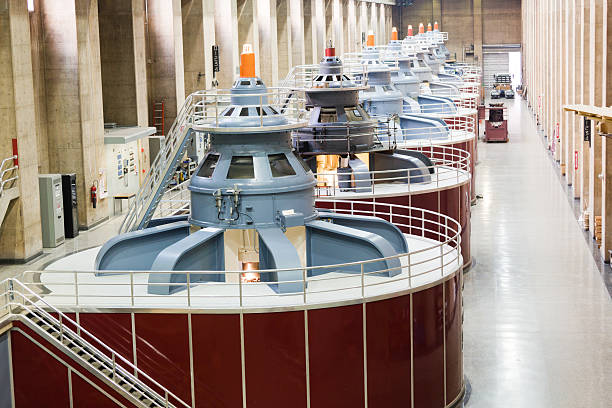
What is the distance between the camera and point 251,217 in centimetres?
1723

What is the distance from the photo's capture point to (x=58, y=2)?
92.8 feet

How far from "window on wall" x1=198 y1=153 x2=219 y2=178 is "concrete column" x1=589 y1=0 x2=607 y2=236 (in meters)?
14.5

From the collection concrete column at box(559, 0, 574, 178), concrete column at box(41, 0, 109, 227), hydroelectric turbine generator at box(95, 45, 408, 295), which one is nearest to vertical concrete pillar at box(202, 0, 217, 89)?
concrete column at box(41, 0, 109, 227)

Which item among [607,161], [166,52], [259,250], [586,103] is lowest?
[259,250]

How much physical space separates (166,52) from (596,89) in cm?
1527

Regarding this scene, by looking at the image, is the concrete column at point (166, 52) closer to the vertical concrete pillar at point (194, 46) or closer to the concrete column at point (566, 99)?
the vertical concrete pillar at point (194, 46)

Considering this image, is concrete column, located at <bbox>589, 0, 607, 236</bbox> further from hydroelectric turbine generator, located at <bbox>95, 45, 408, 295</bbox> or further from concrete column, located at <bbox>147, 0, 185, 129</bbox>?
concrete column, located at <bbox>147, 0, 185, 129</bbox>

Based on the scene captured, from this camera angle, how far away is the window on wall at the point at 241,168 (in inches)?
683

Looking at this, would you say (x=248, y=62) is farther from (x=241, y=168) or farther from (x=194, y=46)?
(x=194, y=46)

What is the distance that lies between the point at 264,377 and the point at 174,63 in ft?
75.6

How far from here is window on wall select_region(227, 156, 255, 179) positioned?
56.9 ft

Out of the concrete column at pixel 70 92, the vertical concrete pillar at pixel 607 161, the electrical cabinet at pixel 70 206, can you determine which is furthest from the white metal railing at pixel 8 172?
the vertical concrete pillar at pixel 607 161

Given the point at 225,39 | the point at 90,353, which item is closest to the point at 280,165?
the point at 90,353

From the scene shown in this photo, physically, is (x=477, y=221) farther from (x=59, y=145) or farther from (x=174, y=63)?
(x=59, y=145)
